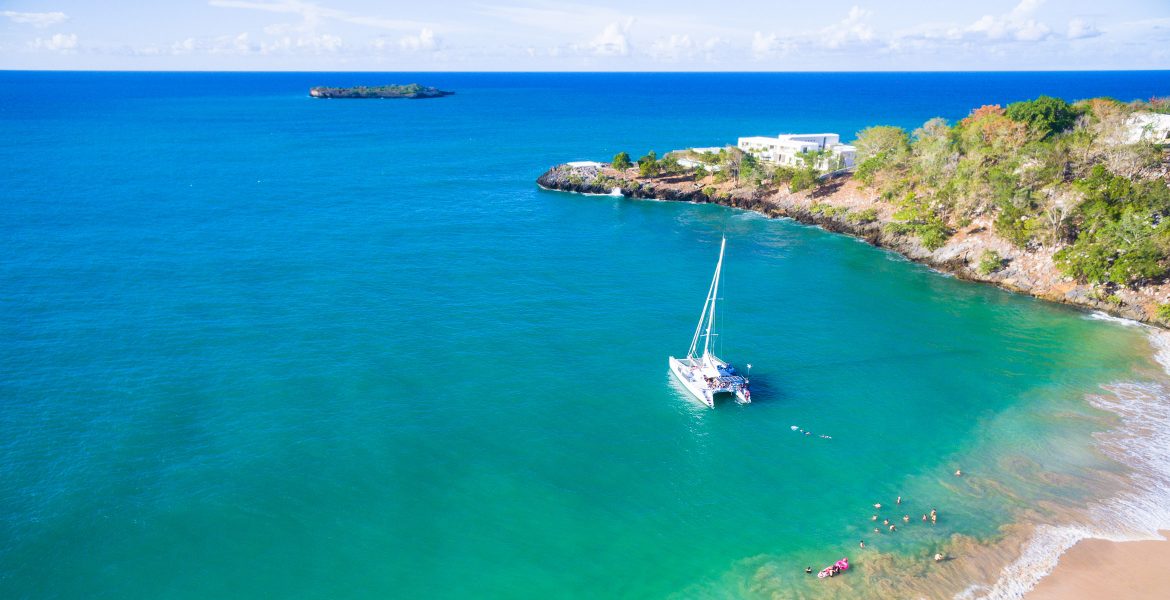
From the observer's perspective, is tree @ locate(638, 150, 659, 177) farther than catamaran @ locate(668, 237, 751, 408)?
Yes

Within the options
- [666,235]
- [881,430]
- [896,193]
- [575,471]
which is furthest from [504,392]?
[896,193]

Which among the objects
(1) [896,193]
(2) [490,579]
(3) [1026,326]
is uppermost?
(1) [896,193]

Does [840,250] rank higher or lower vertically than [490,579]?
higher

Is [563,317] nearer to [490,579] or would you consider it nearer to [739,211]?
[490,579]

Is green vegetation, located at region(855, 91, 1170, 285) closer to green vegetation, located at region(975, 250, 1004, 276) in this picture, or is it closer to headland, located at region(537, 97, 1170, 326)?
headland, located at region(537, 97, 1170, 326)

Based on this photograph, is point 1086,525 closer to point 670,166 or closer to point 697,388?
point 697,388

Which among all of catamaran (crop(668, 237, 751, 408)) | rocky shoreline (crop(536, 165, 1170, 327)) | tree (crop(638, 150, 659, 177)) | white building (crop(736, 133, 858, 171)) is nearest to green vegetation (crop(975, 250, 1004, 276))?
rocky shoreline (crop(536, 165, 1170, 327))
